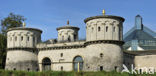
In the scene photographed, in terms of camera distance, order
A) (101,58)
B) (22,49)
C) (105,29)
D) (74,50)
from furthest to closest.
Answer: (22,49)
(74,50)
(105,29)
(101,58)

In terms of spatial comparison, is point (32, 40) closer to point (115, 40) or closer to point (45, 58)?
point (45, 58)

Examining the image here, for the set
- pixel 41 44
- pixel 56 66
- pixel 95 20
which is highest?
pixel 95 20

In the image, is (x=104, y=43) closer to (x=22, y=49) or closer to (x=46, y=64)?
(x=46, y=64)

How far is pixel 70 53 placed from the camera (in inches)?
2188

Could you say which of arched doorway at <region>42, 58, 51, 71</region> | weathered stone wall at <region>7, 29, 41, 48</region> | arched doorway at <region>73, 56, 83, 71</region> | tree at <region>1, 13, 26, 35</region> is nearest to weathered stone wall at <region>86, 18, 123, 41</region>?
arched doorway at <region>73, 56, 83, 71</region>

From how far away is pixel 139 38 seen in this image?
390ft

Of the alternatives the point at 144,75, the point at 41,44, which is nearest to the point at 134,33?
the point at 41,44

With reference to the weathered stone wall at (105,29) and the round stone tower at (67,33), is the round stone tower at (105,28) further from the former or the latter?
the round stone tower at (67,33)

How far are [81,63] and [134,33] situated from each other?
251ft

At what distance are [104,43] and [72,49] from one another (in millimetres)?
8084

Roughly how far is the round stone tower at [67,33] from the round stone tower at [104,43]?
14.1 metres

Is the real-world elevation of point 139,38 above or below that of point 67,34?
below

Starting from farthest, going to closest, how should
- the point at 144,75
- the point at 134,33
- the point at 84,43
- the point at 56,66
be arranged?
the point at 134,33 → the point at 56,66 → the point at 84,43 → the point at 144,75

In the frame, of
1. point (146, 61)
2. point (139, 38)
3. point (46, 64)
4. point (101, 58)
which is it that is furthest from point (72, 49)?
point (139, 38)
